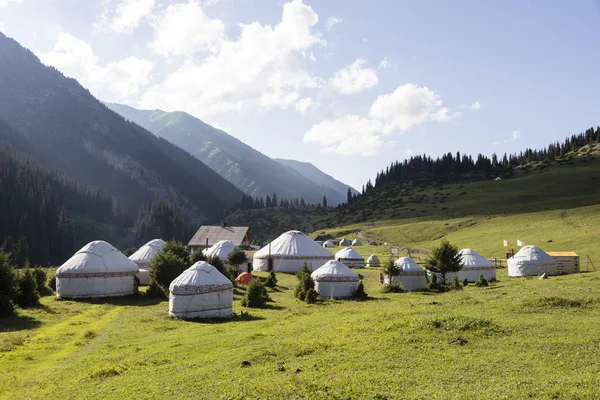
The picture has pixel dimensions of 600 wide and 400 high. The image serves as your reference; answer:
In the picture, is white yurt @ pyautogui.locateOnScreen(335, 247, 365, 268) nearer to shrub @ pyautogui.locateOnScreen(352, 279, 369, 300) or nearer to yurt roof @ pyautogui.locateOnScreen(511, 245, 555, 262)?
yurt roof @ pyautogui.locateOnScreen(511, 245, 555, 262)

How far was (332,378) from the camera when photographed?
1195 cm

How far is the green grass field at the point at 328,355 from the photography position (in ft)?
36.9

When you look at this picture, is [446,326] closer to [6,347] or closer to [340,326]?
[340,326]

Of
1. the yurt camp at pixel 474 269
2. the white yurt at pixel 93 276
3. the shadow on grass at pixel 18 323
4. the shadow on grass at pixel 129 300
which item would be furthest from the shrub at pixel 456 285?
the shadow on grass at pixel 18 323

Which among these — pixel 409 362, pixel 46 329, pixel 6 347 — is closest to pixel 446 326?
pixel 409 362

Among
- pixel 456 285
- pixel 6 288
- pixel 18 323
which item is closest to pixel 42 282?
pixel 6 288

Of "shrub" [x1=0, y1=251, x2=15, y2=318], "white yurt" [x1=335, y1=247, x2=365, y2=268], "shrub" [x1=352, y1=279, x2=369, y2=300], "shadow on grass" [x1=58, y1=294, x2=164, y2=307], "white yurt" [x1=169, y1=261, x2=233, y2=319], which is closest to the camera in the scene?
"shrub" [x1=0, y1=251, x2=15, y2=318]

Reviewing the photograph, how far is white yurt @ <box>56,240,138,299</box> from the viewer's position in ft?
113

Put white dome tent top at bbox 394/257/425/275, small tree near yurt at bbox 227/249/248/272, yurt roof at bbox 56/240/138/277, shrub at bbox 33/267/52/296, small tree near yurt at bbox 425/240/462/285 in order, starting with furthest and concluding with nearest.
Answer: small tree near yurt at bbox 227/249/248/272 < white dome tent top at bbox 394/257/425/275 < small tree near yurt at bbox 425/240/462/285 < shrub at bbox 33/267/52/296 < yurt roof at bbox 56/240/138/277

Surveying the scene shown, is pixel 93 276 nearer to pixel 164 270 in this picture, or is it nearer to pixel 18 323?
pixel 164 270

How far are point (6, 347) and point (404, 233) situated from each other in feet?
284

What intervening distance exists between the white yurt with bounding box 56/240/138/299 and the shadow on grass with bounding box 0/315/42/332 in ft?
28.3

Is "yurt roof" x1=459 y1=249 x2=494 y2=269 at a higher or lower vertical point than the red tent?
higher

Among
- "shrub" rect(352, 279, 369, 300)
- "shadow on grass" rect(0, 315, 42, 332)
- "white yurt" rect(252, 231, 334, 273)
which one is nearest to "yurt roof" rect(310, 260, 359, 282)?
"shrub" rect(352, 279, 369, 300)
